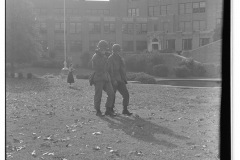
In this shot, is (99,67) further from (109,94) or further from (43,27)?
(43,27)

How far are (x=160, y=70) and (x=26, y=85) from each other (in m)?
4.16

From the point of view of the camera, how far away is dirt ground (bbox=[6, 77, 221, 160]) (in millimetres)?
5262

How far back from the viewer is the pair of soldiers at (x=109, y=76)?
7.48 metres

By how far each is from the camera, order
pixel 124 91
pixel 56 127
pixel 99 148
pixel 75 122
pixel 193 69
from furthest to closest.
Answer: pixel 193 69 → pixel 124 91 → pixel 75 122 → pixel 56 127 → pixel 99 148

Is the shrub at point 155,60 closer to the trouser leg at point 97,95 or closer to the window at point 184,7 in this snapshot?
the trouser leg at point 97,95

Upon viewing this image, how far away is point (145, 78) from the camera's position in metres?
8.35

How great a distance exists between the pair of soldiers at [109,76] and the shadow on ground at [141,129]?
47 cm

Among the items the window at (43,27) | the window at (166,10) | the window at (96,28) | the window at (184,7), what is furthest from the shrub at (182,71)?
the window at (184,7)

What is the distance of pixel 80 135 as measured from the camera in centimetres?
598

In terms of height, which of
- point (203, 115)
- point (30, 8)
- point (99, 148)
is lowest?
point (99, 148)

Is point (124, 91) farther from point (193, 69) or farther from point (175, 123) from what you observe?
point (193, 69)

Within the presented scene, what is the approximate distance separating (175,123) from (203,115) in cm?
67

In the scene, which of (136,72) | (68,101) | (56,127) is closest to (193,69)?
(136,72)

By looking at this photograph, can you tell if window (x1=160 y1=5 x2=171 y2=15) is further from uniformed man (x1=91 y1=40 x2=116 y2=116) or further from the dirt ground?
the dirt ground
